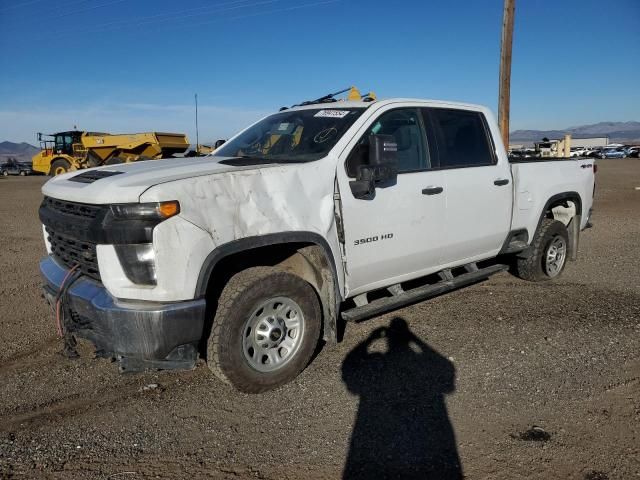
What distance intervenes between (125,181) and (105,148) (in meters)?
28.9

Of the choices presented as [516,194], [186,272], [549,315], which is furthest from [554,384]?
[186,272]

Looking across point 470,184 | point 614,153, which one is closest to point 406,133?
point 470,184

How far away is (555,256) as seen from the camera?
6656mm

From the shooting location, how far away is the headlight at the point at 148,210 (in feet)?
10.3

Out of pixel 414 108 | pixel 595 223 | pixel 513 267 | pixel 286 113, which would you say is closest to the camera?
pixel 414 108

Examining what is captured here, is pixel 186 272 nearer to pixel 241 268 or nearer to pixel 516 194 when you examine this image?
pixel 241 268

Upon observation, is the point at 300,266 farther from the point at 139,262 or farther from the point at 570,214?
the point at 570,214

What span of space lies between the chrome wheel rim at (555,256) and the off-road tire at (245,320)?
3778 millimetres

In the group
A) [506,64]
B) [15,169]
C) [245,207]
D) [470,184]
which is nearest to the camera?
[245,207]

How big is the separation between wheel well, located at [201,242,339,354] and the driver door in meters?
0.20

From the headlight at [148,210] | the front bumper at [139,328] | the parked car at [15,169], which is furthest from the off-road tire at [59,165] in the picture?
the headlight at [148,210]

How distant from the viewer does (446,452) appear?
3.09 meters

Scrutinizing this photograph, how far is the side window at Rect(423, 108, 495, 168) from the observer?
16.1ft

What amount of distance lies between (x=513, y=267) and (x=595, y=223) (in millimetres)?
5835
